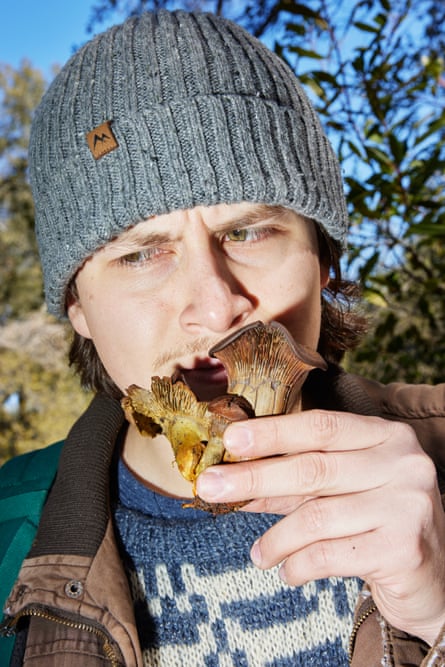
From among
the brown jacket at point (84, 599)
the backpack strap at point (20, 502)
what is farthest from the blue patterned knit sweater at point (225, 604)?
the backpack strap at point (20, 502)

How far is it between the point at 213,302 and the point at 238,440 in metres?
0.51

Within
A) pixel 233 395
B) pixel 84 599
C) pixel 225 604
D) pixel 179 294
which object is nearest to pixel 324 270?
pixel 179 294

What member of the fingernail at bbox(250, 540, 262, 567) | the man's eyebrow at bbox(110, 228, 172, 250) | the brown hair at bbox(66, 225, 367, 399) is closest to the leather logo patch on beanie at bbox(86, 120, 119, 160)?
the man's eyebrow at bbox(110, 228, 172, 250)

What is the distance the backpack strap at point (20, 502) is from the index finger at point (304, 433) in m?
1.23

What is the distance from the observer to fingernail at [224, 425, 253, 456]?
122cm

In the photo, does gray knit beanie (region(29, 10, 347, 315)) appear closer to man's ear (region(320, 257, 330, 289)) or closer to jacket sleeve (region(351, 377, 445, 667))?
man's ear (region(320, 257, 330, 289))

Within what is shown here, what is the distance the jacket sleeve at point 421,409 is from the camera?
2359 millimetres

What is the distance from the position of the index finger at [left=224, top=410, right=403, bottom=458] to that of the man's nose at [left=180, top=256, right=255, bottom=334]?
1.37 ft

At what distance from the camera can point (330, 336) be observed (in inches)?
111

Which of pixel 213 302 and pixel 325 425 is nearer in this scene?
pixel 325 425

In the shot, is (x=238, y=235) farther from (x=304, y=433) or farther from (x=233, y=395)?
(x=304, y=433)

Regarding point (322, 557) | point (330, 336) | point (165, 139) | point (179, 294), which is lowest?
point (330, 336)

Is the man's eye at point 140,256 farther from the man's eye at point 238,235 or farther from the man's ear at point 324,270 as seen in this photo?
the man's ear at point 324,270

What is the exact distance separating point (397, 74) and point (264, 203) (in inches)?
90.3
